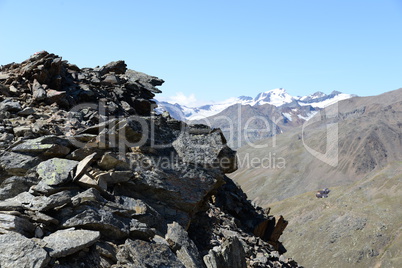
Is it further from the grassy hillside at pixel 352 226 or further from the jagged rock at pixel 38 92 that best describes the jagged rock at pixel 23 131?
the grassy hillside at pixel 352 226

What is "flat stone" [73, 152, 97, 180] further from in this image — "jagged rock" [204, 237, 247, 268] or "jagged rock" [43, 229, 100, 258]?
"jagged rock" [204, 237, 247, 268]

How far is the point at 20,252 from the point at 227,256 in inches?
364

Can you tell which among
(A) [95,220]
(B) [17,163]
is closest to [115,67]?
(B) [17,163]

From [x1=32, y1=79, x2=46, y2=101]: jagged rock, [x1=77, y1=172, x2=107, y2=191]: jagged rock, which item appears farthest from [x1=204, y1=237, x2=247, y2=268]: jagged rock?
[x1=32, y1=79, x2=46, y2=101]: jagged rock

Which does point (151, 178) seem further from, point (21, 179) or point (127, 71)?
point (127, 71)

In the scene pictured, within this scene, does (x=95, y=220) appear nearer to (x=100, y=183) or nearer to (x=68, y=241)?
(x=68, y=241)

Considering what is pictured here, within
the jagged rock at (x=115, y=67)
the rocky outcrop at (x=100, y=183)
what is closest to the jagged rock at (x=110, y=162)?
the rocky outcrop at (x=100, y=183)

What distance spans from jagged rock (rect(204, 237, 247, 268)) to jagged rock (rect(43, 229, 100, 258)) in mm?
5538

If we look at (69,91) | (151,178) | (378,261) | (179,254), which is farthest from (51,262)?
(378,261)

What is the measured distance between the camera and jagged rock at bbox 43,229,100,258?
11.1 m

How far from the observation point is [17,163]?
16.3 meters

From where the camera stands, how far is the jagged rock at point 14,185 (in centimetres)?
1455

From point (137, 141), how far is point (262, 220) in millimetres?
18825

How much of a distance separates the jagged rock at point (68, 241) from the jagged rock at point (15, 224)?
2.04ft
